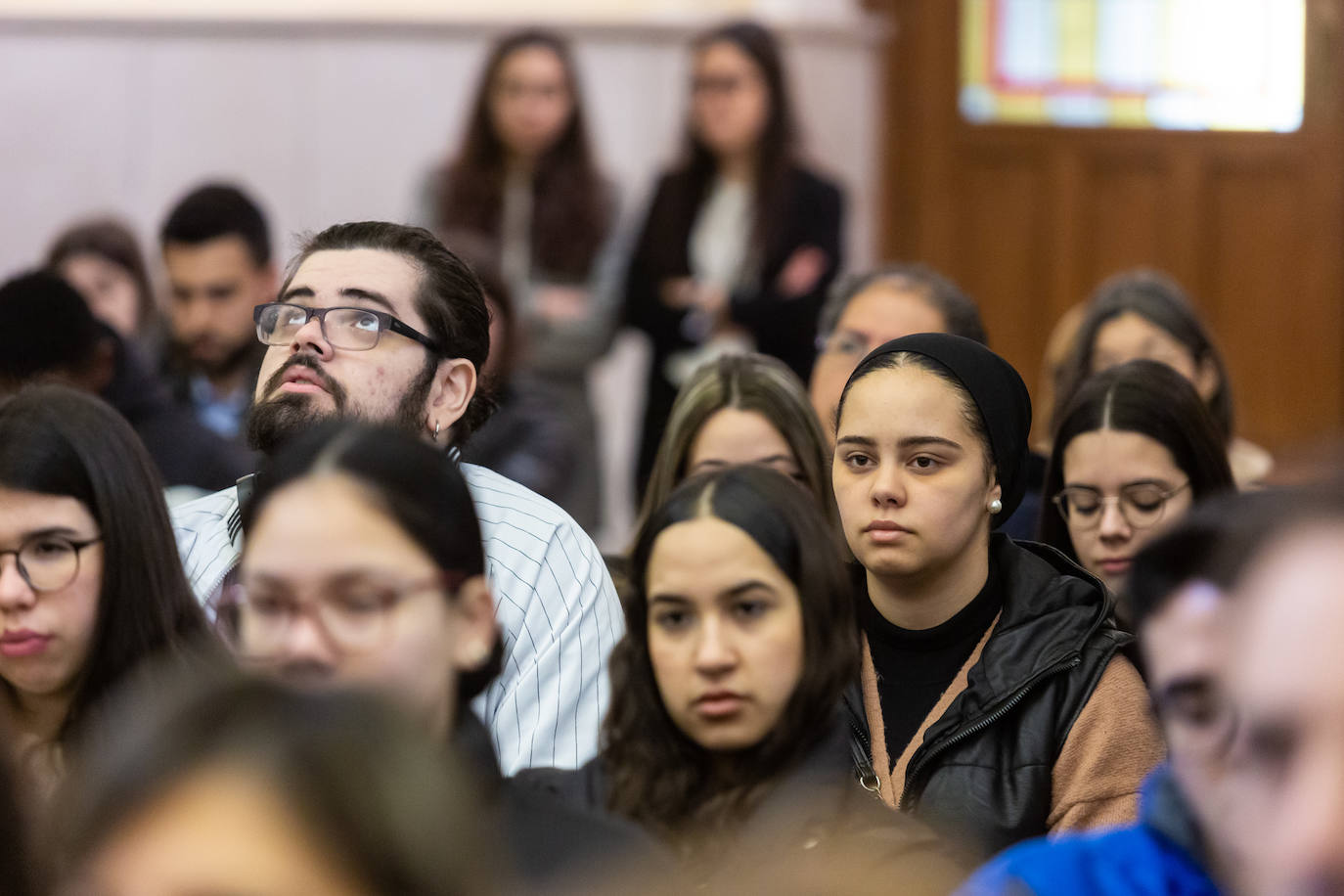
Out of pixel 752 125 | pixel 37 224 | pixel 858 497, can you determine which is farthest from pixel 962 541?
pixel 37 224

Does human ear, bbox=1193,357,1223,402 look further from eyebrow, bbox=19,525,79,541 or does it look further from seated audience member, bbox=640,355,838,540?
eyebrow, bbox=19,525,79,541

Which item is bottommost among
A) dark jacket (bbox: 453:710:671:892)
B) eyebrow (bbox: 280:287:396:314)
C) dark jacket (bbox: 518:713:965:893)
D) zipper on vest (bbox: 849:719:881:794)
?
zipper on vest (bbox: 849:719:881:794)

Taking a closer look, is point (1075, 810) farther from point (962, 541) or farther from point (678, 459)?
point (678, 459)

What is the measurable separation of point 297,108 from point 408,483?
17.6 ft

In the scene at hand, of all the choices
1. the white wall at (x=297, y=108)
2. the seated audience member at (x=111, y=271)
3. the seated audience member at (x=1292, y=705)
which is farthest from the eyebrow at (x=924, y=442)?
the white wall at (x=297, y=108)

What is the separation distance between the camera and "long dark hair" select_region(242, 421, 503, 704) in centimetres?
222

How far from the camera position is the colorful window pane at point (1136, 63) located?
731 cm

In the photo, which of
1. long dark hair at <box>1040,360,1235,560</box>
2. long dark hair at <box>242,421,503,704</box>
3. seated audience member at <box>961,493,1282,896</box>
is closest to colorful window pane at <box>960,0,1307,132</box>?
long dark hair at <box>1040,360,1235,560</box>

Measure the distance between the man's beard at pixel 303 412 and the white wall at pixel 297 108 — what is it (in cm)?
378

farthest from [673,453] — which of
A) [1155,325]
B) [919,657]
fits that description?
[1155,325]

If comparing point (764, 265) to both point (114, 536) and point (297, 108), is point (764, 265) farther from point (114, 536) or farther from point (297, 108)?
point (114, 536)

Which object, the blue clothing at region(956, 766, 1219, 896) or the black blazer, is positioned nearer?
the blue clothing at region(956, 766, 1219, 896)

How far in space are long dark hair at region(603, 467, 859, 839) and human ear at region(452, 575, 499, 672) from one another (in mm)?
322

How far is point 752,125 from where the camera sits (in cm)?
559
